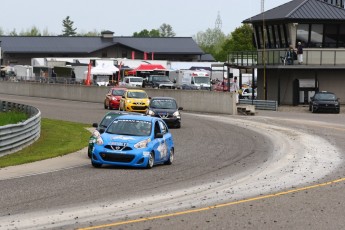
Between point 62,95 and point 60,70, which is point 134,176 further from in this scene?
point 60,70

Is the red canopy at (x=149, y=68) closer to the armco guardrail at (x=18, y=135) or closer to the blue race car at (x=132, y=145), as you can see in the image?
the armco guardrail at (x=18, y=135)

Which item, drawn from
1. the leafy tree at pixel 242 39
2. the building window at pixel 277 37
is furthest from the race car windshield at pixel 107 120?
the leafy tree at pixel 242 39

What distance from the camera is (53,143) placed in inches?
1277

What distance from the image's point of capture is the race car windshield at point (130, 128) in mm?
23500

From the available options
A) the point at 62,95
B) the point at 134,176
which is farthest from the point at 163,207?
the point at 62,95

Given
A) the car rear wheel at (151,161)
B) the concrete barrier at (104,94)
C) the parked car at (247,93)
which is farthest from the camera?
the parked car at (247,93)

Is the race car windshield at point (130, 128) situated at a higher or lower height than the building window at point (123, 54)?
lower

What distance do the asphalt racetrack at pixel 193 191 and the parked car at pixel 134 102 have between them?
1924cm

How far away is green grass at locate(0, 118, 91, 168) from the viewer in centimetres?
2573

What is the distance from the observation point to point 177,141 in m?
33.8

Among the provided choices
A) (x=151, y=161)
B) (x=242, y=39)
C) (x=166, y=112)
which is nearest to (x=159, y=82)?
(x=166, y=112)

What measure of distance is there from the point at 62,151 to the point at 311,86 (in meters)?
43.6

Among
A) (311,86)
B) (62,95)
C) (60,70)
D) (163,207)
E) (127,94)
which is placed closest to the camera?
(163,207)

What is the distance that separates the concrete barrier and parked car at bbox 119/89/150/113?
7.08 metres
